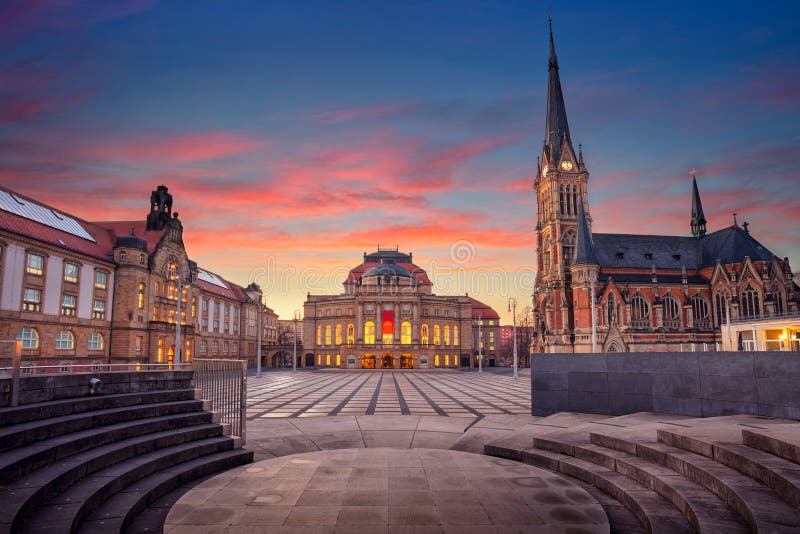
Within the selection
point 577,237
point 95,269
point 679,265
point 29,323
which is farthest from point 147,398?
point 679,265

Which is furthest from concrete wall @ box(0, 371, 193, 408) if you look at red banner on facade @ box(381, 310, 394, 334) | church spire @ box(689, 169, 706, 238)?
church spire @ box(689, 169, 706, 238)

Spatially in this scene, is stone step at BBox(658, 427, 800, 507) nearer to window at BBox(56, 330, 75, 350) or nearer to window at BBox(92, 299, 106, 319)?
window at BBox(56, 330, 75, 350)

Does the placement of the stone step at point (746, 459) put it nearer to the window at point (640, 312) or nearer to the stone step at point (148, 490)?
the stone step at point (148, 490)

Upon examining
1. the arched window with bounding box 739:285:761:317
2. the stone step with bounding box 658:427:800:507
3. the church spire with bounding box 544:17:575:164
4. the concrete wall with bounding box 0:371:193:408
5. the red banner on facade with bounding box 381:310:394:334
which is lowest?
the stone step with bounding box 658:427:800:507

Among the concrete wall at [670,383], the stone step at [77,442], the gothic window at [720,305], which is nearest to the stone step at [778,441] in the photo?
the concrete wall at [670,383]

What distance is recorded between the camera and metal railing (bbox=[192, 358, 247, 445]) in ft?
35.7

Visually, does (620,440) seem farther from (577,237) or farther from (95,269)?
(577,237)

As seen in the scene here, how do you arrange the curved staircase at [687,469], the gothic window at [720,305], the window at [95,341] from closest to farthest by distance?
1. the curved staircase at [687,469]
2. the window at [95,341]
3. the gothic window at [720,305]

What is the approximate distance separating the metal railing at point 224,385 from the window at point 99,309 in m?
44.5

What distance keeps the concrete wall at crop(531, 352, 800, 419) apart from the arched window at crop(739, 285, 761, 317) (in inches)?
2916

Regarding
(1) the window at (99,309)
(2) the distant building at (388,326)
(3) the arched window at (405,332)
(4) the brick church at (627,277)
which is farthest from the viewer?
(3) the arched window at (405,332)

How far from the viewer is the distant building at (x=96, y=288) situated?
3944 centimetres

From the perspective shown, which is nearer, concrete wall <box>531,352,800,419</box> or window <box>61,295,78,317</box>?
concrete wall <box>531,352,800,419</box>

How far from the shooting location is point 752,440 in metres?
7.14
